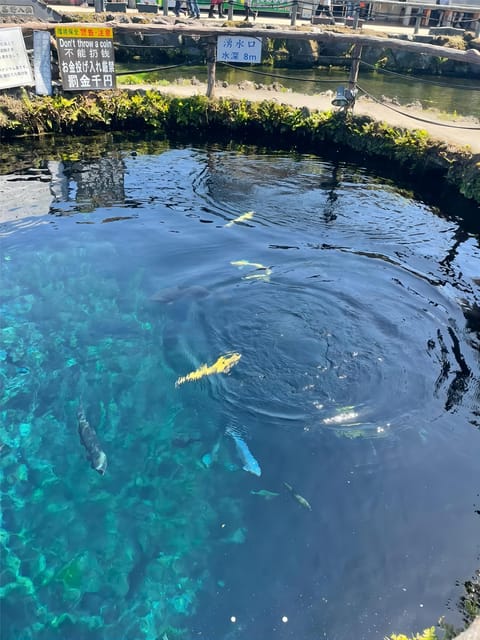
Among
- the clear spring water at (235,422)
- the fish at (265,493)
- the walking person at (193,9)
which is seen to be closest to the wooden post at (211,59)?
the clear spring water at (235,422)

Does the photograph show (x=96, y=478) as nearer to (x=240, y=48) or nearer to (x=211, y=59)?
(x=240, y=48)

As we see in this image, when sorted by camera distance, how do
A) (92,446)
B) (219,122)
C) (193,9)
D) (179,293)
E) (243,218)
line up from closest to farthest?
(92,446), (179,293), (243,218), (219,122), (193,9)

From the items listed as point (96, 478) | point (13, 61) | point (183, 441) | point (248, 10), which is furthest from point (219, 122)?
point (248, 10)

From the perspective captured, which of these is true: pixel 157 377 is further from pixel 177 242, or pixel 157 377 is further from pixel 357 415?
pixel 177 242

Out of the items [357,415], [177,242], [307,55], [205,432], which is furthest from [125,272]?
[307,55]

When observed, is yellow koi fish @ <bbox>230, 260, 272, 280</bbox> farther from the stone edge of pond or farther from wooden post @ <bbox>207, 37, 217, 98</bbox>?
wooden post @ <bbox>207, 37, 217, 98</bbox>

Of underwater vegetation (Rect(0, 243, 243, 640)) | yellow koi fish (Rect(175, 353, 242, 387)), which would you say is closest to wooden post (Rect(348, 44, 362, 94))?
underwater vegetation (Rect(0, 243, 243, 640))

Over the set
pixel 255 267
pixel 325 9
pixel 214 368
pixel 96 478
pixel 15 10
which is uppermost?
pixel 325 9

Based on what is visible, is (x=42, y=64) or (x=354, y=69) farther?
(x=354, y=69)

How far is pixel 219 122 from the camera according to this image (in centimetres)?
1673

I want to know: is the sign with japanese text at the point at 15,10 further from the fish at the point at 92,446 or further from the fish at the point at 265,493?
the fish at the point at 265,493

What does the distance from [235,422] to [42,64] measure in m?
13.5

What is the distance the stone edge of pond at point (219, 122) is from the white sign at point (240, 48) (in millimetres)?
1230

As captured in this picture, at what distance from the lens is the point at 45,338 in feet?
25.9
